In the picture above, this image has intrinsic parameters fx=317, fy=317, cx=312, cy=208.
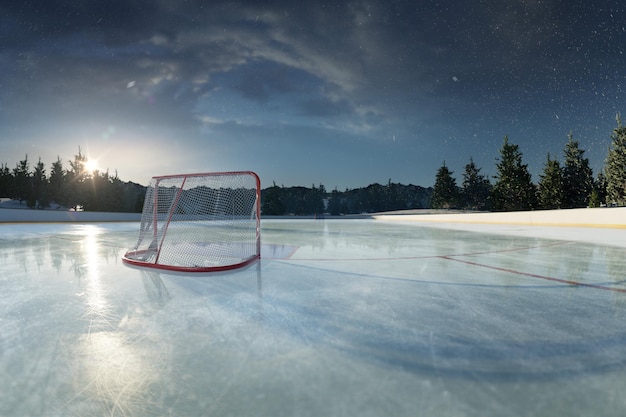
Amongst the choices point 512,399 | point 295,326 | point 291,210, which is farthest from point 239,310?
point 291,210

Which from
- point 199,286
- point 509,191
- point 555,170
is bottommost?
point 199,286

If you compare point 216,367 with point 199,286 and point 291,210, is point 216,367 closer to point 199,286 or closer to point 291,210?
point 199,286

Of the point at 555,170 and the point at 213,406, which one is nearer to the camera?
the point at 213,406

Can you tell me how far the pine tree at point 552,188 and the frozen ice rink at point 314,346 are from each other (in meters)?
42.0

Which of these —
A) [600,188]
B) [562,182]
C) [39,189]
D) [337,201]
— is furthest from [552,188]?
[39,189]

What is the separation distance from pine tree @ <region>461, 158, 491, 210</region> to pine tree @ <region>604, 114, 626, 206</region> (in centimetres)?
1551

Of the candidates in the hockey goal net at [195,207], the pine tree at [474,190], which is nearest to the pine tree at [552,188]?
the pine tree at [474,190]

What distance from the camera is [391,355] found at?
1.81 metres

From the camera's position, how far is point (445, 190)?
4716cm

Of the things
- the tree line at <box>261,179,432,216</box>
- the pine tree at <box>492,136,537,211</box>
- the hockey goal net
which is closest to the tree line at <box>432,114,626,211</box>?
the pine tree at <box>492,136,537,211</box>

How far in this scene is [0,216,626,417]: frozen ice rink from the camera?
4.54 feet

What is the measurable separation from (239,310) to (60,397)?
1334 mm

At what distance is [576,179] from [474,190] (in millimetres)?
12915

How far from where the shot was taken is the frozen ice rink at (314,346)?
1384mm
